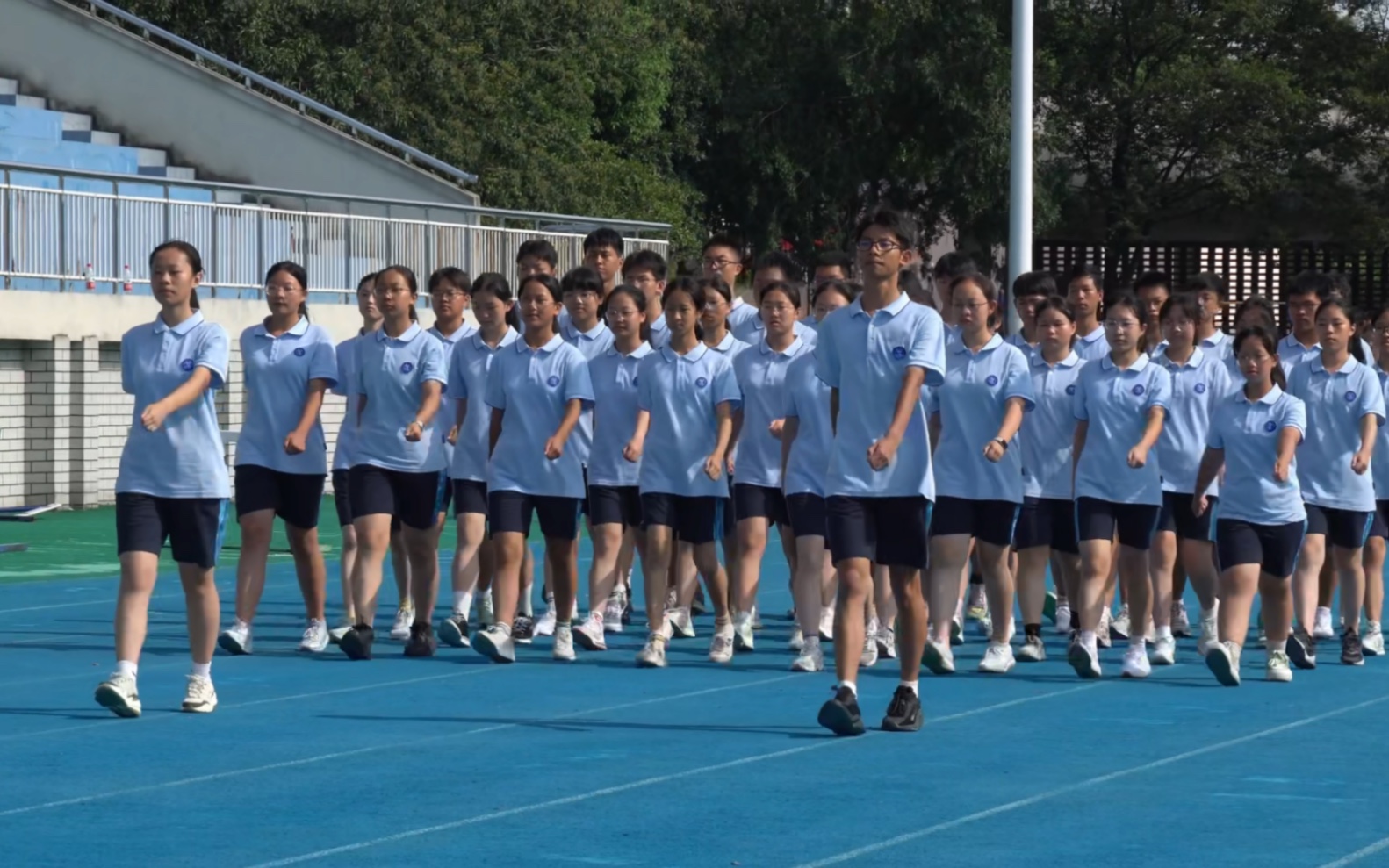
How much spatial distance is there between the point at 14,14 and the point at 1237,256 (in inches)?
866

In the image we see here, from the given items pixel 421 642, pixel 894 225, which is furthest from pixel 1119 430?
pixel 421 642

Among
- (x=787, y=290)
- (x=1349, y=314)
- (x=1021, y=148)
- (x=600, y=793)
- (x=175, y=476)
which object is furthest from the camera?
(x=1021, y=148)

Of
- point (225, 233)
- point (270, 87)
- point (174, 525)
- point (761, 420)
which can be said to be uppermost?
point (270, 87)

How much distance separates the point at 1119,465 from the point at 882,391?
9.36 ft

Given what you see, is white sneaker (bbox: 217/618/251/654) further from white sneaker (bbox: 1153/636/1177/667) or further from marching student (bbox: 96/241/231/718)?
white sneaker (bbox: 1153/636/1177/667)

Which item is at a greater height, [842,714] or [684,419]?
[684,419]

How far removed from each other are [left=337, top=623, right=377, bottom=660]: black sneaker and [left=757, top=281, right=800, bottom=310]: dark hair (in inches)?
105

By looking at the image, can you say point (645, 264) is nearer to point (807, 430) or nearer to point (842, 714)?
point (807, 430)

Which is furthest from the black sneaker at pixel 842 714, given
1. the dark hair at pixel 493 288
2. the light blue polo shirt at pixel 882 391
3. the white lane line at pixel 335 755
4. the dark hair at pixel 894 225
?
the dark hair at pixel 493 288

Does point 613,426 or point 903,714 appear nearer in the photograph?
point 903,714

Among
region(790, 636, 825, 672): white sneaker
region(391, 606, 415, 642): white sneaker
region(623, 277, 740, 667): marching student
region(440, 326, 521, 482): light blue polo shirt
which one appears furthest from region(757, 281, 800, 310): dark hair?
region(391, 606, 415, 642): white sneaker

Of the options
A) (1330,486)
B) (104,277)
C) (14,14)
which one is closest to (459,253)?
(104,277)

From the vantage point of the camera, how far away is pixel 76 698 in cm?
1063

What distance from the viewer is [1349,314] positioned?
12.5 metres
